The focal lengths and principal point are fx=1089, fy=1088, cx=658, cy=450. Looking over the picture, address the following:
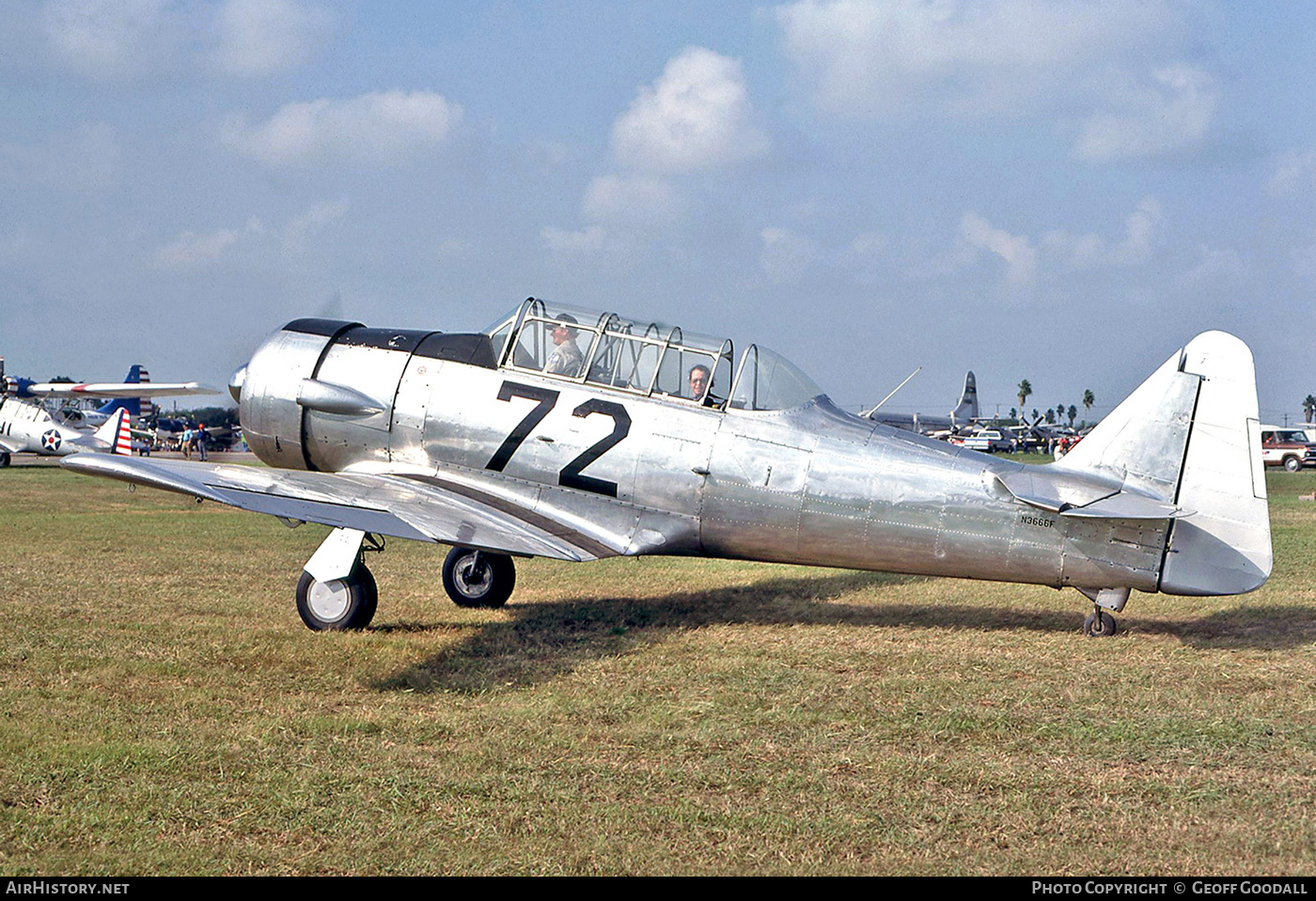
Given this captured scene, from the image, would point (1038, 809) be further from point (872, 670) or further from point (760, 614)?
point (760, 614)

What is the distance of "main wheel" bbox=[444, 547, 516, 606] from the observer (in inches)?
373

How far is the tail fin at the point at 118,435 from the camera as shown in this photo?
32.7 metres

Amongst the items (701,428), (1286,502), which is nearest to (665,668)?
(701,428)

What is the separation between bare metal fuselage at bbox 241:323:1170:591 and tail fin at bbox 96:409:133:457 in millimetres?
26462

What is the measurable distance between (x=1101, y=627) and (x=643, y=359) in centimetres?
391

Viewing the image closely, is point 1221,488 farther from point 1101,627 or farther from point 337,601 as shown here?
point 337,601

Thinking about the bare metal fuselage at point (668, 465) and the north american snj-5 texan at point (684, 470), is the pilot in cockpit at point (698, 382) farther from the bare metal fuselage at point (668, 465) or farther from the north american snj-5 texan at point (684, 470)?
the bare metal fuselage at point (668, 465)

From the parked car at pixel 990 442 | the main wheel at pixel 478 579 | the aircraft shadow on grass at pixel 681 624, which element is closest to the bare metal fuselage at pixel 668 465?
the aircraft shadow on grass at pixel 681 624

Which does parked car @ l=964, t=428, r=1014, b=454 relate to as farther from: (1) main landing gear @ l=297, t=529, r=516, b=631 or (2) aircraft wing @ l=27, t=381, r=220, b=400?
(1) main landing gear @ l=297, t=529, r=516, b=631

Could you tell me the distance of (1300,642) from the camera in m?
7.80

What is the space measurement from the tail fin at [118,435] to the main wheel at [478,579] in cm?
2634

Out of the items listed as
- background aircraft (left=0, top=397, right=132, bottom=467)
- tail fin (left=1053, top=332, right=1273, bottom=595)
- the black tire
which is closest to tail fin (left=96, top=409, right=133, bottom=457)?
background aircraft (left=0, top=397, right=132, bottom=467)

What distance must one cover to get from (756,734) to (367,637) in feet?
11.1

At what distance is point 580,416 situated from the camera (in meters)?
8.23
